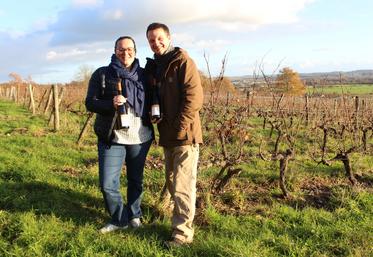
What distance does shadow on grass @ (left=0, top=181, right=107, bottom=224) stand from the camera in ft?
16.2

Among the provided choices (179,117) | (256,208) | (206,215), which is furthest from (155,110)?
(256,208)

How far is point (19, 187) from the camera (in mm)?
5863

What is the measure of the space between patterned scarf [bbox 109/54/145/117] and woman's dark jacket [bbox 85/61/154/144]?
2.3 inches

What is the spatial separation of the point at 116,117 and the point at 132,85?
0.37 meters

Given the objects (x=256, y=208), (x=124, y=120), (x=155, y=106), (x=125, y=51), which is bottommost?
(x=256, y=208)

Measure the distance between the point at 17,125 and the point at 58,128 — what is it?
214cm

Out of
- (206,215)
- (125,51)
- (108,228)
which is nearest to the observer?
(125,51)

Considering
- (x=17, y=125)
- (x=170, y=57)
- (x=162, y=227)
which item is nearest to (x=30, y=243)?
(x=162, y=227)

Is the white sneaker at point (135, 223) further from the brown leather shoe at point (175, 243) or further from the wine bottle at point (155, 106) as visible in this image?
the wine bottle at point (155, 106)

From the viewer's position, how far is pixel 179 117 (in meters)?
3.93

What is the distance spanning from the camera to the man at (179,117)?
389 centimetres

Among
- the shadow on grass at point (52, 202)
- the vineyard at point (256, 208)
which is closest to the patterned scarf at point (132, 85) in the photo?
the vineyard at point (256, 208)

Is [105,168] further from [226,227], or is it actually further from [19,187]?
[19,187]

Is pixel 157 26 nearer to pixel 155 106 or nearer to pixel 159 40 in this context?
pixel 159 40
